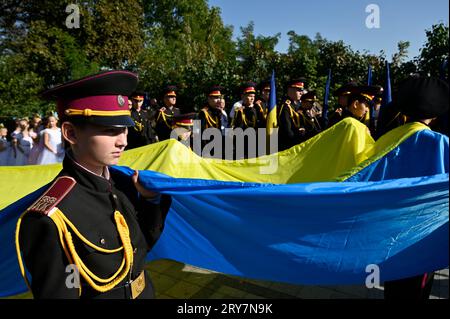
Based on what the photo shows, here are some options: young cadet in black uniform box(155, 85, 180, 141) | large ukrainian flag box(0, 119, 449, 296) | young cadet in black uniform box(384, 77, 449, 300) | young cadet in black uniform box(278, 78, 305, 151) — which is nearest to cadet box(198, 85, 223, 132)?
young cadet in black uniform box(155, 85, 180, 141)

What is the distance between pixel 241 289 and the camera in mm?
3705

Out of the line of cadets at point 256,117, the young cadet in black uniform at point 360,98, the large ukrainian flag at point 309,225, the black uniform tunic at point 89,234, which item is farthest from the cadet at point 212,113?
the black uniform tunic at point 89,234

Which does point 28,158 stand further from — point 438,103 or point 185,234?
point 438,103

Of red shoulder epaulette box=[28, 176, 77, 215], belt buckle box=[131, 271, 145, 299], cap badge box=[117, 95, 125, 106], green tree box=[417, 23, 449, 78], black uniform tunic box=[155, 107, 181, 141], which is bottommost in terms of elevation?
belt buckle box=[131, 271, 145, 299]

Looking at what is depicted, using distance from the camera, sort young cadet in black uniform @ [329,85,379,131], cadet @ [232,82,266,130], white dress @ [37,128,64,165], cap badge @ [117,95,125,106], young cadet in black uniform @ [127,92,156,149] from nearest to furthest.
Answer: cap badge @ [117,95,125,106], young cadet in black uniform @ [329,85,379,131], white dress @ [37,128,64,165], young cadet in black uniform @ [127,92,156,149], cadet @ [232,82,266,130]

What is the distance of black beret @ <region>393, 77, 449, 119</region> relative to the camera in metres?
2.39

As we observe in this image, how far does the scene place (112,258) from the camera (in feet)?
5.16

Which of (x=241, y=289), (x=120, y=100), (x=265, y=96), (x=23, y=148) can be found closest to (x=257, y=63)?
(x=265, y=96)

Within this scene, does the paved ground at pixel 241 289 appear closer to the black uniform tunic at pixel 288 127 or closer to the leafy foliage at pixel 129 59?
the black uniform tunic at pixel 288 127

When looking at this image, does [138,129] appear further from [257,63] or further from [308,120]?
[257,63]

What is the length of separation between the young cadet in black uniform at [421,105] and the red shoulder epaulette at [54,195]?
2119 mm

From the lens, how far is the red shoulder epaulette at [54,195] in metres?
1.41

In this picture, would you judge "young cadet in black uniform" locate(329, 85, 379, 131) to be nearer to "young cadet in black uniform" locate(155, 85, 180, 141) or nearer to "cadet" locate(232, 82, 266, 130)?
"cadet" locate(232, 82, 266, 130)

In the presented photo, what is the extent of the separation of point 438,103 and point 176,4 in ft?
113
